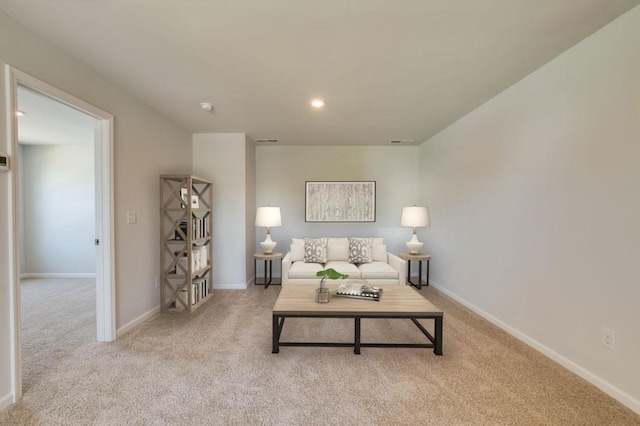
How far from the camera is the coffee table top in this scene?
2.19 metres

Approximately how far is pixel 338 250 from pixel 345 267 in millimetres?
448

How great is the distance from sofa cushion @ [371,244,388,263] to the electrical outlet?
2.49 m

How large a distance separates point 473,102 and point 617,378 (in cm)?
256

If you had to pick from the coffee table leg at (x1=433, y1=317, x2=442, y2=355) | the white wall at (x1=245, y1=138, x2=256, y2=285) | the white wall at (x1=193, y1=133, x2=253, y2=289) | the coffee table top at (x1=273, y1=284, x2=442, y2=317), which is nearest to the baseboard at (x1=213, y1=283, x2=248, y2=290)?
the white wall at (x1=193, y1=133, x2=253, y2=289)

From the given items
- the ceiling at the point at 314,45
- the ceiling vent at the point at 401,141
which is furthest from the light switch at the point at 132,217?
the ceiling vent at the point at 401,141

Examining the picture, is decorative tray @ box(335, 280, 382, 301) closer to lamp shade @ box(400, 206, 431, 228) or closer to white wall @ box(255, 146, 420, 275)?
lamp shade @ box(400, 206, 431, 228)

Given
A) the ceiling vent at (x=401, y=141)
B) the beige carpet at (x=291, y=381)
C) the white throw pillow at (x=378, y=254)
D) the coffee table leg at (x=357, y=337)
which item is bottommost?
the beige carpet at (x=291, y=381)

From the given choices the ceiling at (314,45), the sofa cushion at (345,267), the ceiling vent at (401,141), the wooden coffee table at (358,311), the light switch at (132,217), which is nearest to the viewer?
the ceiling at (314,45)

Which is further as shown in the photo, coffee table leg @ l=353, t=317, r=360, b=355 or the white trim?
coffee table leg @ l=353, t=317, r=360, b=355

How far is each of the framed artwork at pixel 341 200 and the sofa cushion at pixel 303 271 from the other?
121cm

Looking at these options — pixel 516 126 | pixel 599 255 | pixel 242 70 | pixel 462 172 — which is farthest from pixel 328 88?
pixel 599 255

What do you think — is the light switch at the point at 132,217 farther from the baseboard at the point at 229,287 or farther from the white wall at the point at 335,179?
the white wall at the point at 335,179

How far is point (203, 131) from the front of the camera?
3936 mm

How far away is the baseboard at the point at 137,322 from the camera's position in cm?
258
